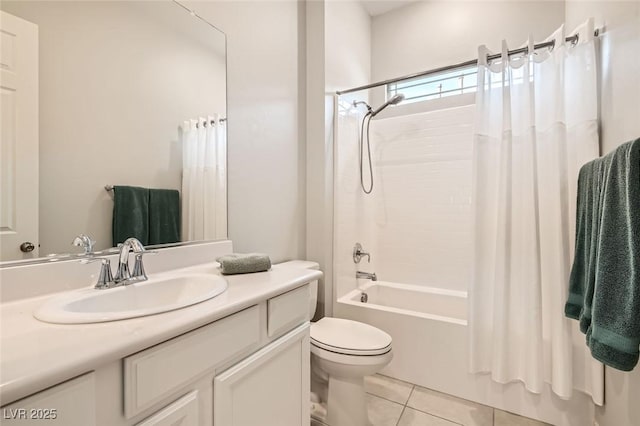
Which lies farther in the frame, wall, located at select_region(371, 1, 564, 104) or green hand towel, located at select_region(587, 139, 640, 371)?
wall, located at select_region(371, 1, 564, 104)

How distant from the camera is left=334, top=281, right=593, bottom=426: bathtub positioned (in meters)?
1.52

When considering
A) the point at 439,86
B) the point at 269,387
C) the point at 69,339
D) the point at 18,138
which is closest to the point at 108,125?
the point at 18,138

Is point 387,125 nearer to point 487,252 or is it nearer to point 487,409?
point 487,252

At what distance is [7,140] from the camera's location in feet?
2.73

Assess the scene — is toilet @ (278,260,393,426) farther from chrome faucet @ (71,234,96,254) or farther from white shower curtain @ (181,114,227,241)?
chrome faucet @ (71,234,96,254)

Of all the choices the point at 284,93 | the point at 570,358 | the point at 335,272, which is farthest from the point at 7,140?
the point at 570,358

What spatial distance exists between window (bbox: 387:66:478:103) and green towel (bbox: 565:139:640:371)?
1.76 metres

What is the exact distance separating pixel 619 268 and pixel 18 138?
1.86 meters

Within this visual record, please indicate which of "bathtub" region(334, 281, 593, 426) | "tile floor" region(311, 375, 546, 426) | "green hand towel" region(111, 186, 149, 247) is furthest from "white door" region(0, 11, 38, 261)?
"bathtub" region(334, 281, 593, 426)

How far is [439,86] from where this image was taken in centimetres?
262

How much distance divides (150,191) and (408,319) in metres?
1.66

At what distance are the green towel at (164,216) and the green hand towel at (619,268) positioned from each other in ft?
5.22

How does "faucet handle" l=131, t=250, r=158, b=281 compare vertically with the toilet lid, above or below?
above

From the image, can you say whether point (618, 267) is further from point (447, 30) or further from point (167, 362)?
point (447, 30)
